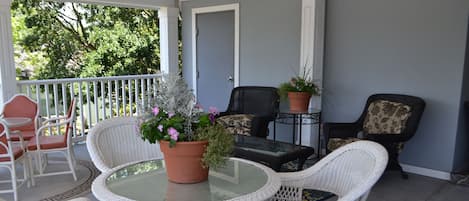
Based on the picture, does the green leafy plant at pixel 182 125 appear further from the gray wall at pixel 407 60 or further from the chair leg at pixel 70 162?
the gray wall at pixel 407 60

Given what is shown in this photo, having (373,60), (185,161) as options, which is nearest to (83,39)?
(373,60)

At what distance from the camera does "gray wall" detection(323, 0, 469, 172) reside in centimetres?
370

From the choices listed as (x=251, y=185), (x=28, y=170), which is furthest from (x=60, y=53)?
(x=251, y=185)

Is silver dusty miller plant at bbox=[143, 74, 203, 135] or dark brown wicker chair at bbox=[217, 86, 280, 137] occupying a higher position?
silver dusty miller plant at bbox=[143, 74, 203, 135]

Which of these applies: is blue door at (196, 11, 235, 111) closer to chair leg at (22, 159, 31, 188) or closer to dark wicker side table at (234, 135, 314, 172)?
dark wicker side table at (234, 135, 314, 172)

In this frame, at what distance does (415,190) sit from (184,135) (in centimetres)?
280

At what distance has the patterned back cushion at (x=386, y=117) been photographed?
3820mm

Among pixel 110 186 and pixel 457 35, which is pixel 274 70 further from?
pixel 110 186

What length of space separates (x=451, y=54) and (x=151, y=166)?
3157 millimetres

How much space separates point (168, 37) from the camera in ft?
19.6

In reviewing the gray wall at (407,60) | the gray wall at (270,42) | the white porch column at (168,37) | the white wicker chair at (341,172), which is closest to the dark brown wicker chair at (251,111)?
the gray wall at (270,42)

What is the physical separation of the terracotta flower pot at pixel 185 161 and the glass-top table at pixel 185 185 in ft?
0.11

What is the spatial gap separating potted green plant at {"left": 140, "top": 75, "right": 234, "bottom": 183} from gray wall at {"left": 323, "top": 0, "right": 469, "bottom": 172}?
296 centimetres

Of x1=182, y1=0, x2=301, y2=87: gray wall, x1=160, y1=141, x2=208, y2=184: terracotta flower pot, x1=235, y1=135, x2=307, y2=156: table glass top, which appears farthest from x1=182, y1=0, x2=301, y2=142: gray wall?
x1=160, y1=141, x2=208, y2=184: terracotta flower pot
